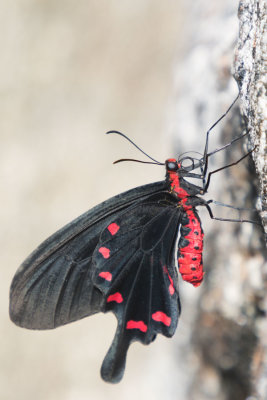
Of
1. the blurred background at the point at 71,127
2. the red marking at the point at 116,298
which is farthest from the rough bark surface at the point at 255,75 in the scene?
the blurred background at the point at 71,127

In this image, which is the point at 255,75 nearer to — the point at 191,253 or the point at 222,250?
the point at 191,253

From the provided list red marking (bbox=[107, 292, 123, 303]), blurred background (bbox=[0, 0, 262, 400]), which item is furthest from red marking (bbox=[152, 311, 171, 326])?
blurred background (bbox=[0, 0, 262, 400])

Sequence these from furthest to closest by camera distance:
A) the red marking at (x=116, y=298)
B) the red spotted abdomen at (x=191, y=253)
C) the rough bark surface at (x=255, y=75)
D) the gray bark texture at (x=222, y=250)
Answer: the gray bark texture at (x=222, y=250)
the red marking at (x=116, y=298)
the red spotted abdomen at (x=191, y=253)
the rough bark surface at (x=255, y=75)

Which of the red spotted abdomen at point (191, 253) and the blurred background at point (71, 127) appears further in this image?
the blurred background at point (71, 127)

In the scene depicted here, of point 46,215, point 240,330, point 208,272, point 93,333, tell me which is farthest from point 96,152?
point 240,330

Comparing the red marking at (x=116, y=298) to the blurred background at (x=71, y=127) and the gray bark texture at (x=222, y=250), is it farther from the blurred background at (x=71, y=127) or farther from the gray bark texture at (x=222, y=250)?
the blurred background at (x=71, y=127)

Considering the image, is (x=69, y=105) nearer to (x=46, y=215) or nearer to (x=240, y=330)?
(x=46, y=215)

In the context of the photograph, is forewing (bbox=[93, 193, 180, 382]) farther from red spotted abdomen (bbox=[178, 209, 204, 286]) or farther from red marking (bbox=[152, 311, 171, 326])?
red spotted abdomen (bbox=[178, 209, 204, 286])
